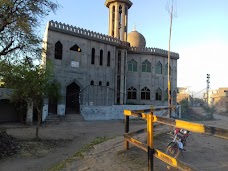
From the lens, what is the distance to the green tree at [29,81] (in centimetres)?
1327

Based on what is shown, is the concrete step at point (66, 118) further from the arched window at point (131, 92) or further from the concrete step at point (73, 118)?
the arched window at point (131, 92)

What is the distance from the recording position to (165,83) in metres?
37.3

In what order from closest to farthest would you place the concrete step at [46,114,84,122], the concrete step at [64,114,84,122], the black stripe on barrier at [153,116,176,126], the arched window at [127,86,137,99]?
the black stripe on barrier at [153,116,176,126] < the concrete step at [46,114,84,122] < the concrete step at [64,114,84,122] < the arched window at [127,86,137,99]

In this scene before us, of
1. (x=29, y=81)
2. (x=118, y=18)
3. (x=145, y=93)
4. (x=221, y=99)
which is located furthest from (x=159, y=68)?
(x=221, y=99)

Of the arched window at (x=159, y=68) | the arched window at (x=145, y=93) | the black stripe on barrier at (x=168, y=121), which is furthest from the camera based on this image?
the arched window at (x=159, y=68)

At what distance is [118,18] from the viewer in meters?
35.5

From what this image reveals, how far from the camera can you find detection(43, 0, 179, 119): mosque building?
2561 cm

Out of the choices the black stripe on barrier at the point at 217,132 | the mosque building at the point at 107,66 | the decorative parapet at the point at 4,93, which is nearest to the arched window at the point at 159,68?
the mosque building at the point at 107,66

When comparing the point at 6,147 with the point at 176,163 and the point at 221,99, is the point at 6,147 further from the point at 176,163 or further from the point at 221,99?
the point at 221,99

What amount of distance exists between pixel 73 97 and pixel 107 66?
5.86 metres

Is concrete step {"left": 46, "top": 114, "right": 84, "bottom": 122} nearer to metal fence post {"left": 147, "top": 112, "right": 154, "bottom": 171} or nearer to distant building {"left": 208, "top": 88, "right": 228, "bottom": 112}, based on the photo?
metal fence post {"left": 147, "top": 112, "right": 154, "bottom": 171}

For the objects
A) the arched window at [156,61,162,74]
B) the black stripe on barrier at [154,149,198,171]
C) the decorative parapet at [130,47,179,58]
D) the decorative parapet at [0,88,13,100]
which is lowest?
the black stripe on barrier at [154,149,198,171]

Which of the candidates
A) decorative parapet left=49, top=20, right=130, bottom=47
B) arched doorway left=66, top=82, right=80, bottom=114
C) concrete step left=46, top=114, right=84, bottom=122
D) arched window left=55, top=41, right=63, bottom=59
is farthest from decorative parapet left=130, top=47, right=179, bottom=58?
concrete step left=46, top=114, right=84, bottom=122

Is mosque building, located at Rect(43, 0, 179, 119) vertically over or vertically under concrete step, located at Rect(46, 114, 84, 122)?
over
